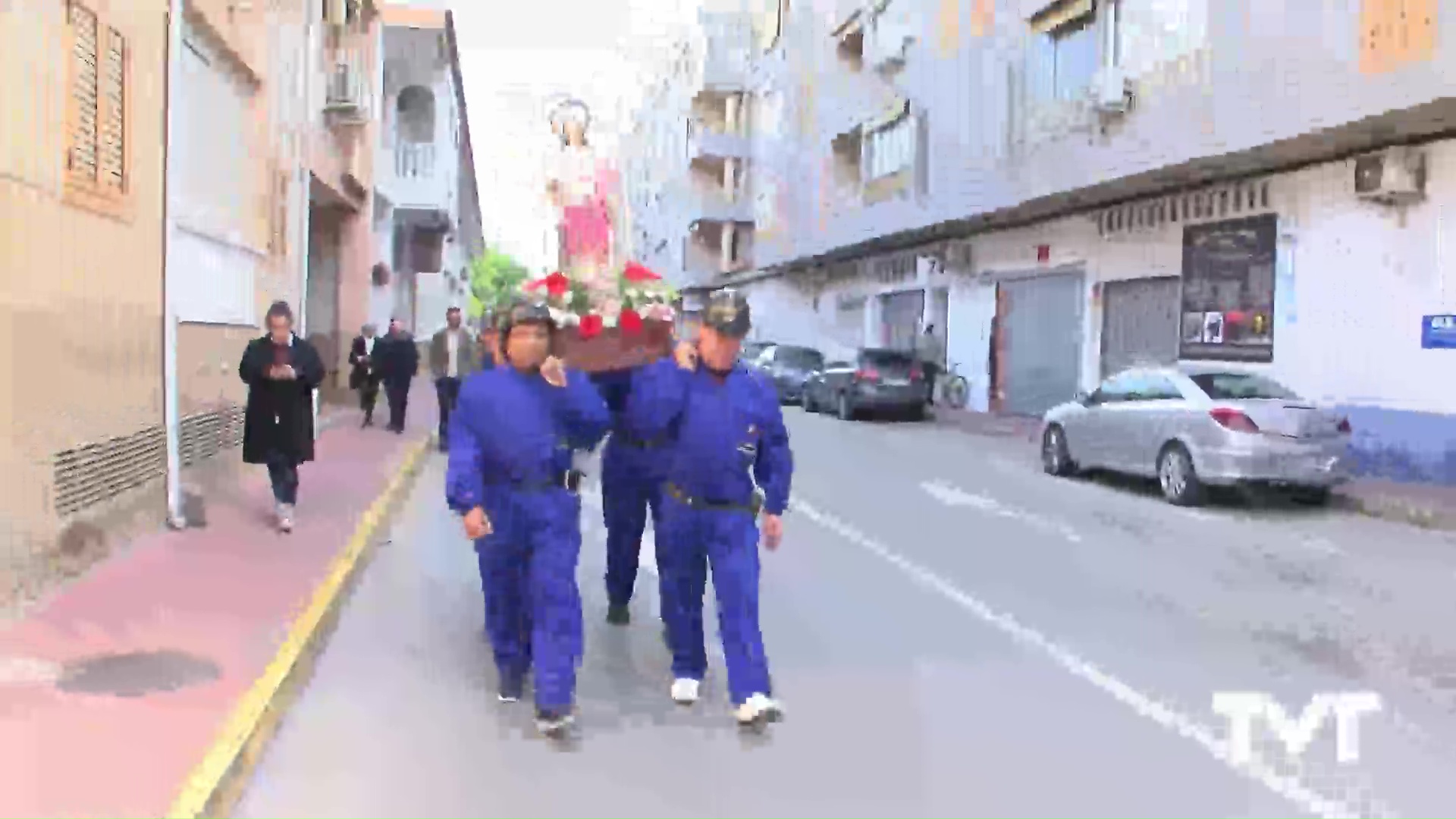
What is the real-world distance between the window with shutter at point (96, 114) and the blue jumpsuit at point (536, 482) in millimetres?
3979

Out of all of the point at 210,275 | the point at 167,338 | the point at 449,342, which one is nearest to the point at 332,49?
the point at 449,342

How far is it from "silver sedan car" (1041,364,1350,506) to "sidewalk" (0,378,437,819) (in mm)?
8159

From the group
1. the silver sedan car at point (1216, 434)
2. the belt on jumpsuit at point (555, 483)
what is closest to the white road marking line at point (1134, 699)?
the belt on jumpsuit at point (555, 483)

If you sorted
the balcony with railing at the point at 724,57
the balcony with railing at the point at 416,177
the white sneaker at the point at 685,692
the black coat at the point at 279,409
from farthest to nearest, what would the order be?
1. the balcony with railing at the point at 724,57
2. the balcony with railing at the point at 416,177
3. the black coat at the point at 279,409
4. the white sneaker at the point at 685,692

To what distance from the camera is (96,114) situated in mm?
8742

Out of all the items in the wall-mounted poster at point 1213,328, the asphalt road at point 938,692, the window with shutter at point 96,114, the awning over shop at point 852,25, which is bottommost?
the asphalt road at point 938,692

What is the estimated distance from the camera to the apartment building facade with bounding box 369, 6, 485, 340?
1219 inches

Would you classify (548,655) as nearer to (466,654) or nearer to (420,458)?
(466,654)

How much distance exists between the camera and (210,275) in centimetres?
1299

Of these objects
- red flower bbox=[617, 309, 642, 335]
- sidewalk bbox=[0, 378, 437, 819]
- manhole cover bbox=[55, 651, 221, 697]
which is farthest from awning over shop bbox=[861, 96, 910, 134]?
manhole cover bbox=[55, 651, 221, 697]

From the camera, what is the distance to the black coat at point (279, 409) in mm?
9852

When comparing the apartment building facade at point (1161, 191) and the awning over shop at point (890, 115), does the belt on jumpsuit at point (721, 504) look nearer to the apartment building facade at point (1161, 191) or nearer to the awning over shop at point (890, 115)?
the apartment building facade at point (1161, 191)

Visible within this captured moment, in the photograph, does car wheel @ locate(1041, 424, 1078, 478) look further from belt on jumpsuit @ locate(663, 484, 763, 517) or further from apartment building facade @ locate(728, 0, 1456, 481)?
belt on jumpsuit @ locate(663, 484, 763, 517)

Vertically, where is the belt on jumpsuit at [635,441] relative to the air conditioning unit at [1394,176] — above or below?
below
